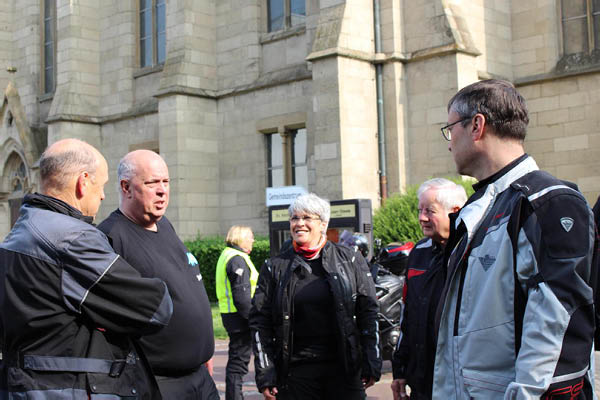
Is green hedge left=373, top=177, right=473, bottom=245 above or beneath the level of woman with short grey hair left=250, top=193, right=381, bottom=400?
above

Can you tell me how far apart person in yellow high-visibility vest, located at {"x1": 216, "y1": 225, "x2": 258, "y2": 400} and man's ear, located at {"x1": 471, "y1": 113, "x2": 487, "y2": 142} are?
15.1ft

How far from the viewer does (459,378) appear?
8.78 ft

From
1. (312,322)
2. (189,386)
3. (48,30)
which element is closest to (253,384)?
(312,322)

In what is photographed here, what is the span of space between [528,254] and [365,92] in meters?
12.6

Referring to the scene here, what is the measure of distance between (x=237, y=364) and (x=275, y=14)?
1264cm

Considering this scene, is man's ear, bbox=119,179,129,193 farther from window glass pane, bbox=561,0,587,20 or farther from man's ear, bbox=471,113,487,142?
window glass pane, bbox=561,0,587,20

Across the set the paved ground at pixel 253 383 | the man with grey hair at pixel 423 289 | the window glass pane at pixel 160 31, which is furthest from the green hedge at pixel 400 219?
the window glass pane at pixel 160 31

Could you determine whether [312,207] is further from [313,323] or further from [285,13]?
[285,13]

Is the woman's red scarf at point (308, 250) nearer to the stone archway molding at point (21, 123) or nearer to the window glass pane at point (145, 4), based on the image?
the window glass pane at point (145, 4)

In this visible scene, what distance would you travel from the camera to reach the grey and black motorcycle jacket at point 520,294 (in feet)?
7.82

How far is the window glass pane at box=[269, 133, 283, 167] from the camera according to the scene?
17812 mm

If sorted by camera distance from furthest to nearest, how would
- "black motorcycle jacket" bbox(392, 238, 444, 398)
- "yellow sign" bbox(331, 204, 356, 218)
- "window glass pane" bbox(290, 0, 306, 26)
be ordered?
1. "window glass pane" bbox(290, 0, 306, 26)
2. "yellow sign" bbox(331, 204, 356, 218)
3. "black motorcycle jacket" bbox(392, 238, 444, 398)

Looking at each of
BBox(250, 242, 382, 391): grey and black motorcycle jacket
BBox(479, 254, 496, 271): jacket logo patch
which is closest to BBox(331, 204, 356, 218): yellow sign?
BBox(250, 242, 382, 391): grey and black motorcycle jacket

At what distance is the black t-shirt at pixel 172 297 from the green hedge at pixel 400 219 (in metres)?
9.31
